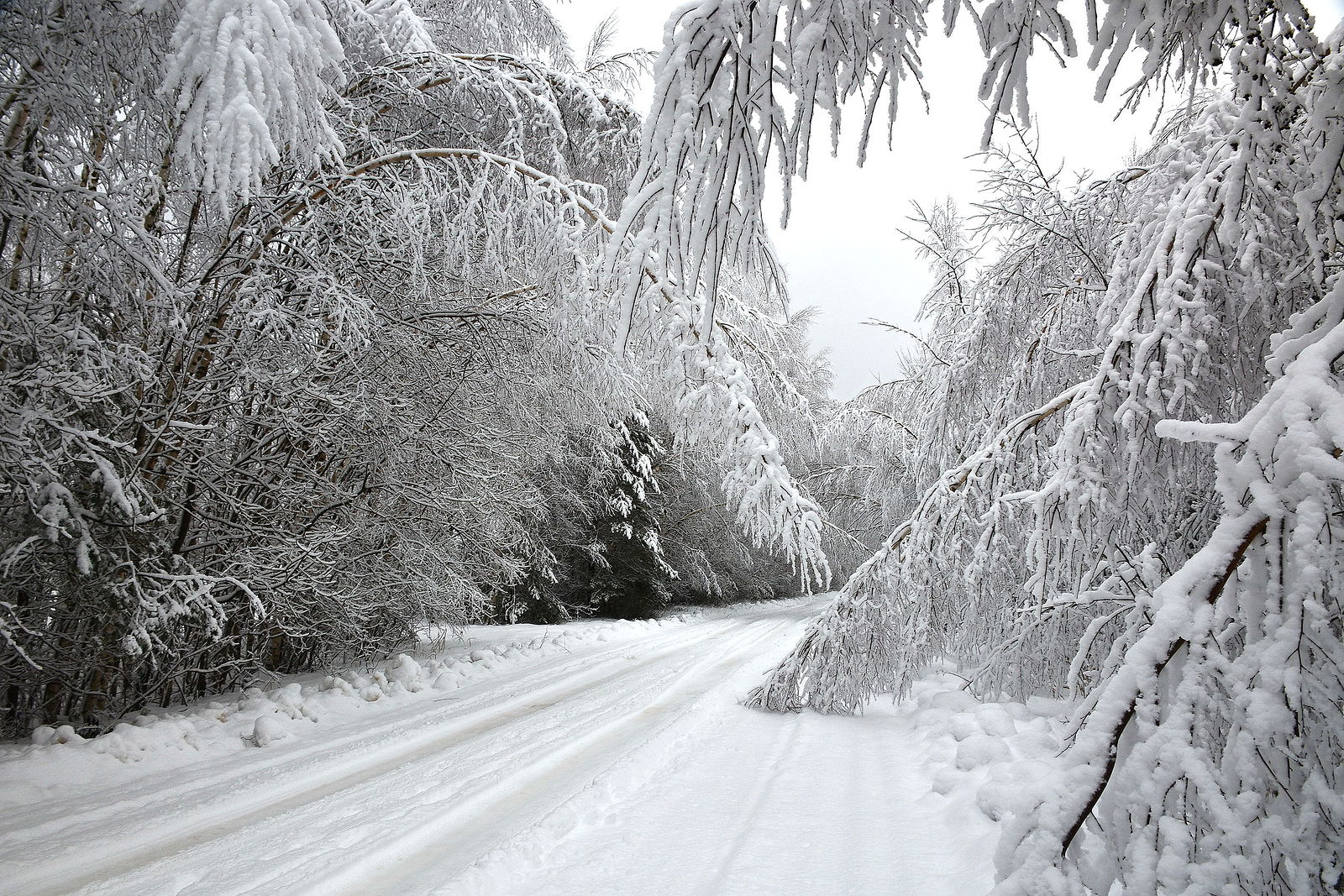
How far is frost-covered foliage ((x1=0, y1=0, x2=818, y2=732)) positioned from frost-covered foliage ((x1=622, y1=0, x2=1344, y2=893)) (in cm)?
158

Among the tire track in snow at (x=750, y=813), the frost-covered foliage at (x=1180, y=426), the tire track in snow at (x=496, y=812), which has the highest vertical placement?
the frost-covered foliage at (x=1180, y=426)

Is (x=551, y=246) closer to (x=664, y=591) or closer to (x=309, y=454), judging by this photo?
(x=309, y=454)

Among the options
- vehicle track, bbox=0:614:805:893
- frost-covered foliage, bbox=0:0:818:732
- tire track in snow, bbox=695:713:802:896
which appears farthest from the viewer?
frost-covered foliage, bbox=0:0:818:732

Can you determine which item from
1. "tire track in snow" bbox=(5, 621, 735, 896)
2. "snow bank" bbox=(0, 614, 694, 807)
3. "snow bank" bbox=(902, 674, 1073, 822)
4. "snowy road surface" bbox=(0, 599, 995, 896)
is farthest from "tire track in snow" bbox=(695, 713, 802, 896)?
"snow bank" bbox=(0, 614, 694, 807)

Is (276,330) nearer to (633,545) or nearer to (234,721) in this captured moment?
(234,721)

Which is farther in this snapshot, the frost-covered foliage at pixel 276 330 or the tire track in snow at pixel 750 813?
the frost-covered foliage at pixel 276 330

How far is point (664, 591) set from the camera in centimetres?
1689

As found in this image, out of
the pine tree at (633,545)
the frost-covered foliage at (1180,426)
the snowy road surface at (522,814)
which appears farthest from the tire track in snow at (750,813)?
the pine tree at (633,545)

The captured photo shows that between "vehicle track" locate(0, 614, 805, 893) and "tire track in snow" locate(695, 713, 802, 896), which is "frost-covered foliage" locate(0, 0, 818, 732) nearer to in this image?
"vehicle track" locate(0, 614, 805, 893)

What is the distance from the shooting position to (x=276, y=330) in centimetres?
463

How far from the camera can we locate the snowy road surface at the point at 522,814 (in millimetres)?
2447

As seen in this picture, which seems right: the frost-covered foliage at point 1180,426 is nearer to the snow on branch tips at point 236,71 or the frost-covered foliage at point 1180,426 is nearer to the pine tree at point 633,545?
the snow on branch tips at point 236,71

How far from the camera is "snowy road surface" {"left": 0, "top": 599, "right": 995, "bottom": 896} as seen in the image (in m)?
2.45

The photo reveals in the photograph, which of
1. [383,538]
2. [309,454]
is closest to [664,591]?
[383,538]
